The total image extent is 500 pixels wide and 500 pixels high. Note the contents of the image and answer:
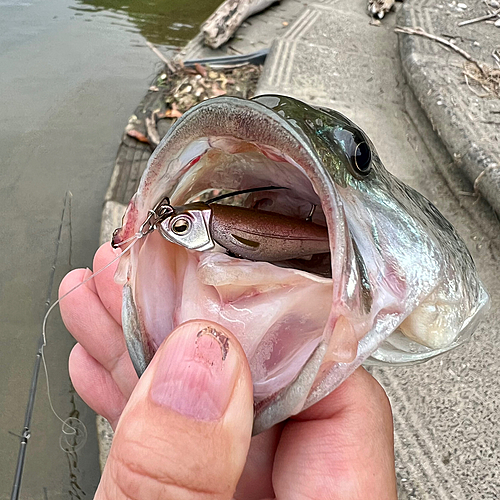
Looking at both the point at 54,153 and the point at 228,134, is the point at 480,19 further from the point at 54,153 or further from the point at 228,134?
the point at 228,134

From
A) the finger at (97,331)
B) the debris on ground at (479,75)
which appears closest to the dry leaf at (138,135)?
the finger at (97,331)

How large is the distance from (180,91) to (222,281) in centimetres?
259

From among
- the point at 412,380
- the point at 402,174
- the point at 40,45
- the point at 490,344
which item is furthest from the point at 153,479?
the point at 40,45

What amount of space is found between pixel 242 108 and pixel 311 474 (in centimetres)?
61

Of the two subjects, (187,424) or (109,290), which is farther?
(109,290)

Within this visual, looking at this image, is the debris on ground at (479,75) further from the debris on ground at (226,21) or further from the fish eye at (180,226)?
the fish eye at (180,226)

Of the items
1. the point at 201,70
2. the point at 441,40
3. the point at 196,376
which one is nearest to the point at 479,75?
the point at 441,40

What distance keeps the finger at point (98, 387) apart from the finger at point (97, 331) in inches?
1.1

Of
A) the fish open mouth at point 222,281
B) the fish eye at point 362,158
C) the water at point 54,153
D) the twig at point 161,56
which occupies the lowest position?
the water at point 54,153

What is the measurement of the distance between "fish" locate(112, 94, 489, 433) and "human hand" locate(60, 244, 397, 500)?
2.5 inches

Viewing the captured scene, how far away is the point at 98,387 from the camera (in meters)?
1.24

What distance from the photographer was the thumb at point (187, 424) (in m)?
0.57

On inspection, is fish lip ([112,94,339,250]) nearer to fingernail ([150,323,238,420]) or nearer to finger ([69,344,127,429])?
fingernail ([150,323,238,420])

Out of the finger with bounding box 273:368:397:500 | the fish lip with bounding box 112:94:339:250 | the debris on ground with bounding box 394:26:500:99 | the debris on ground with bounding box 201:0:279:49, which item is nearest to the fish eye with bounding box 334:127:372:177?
the fish lip with bounding box 112:94:339:250
